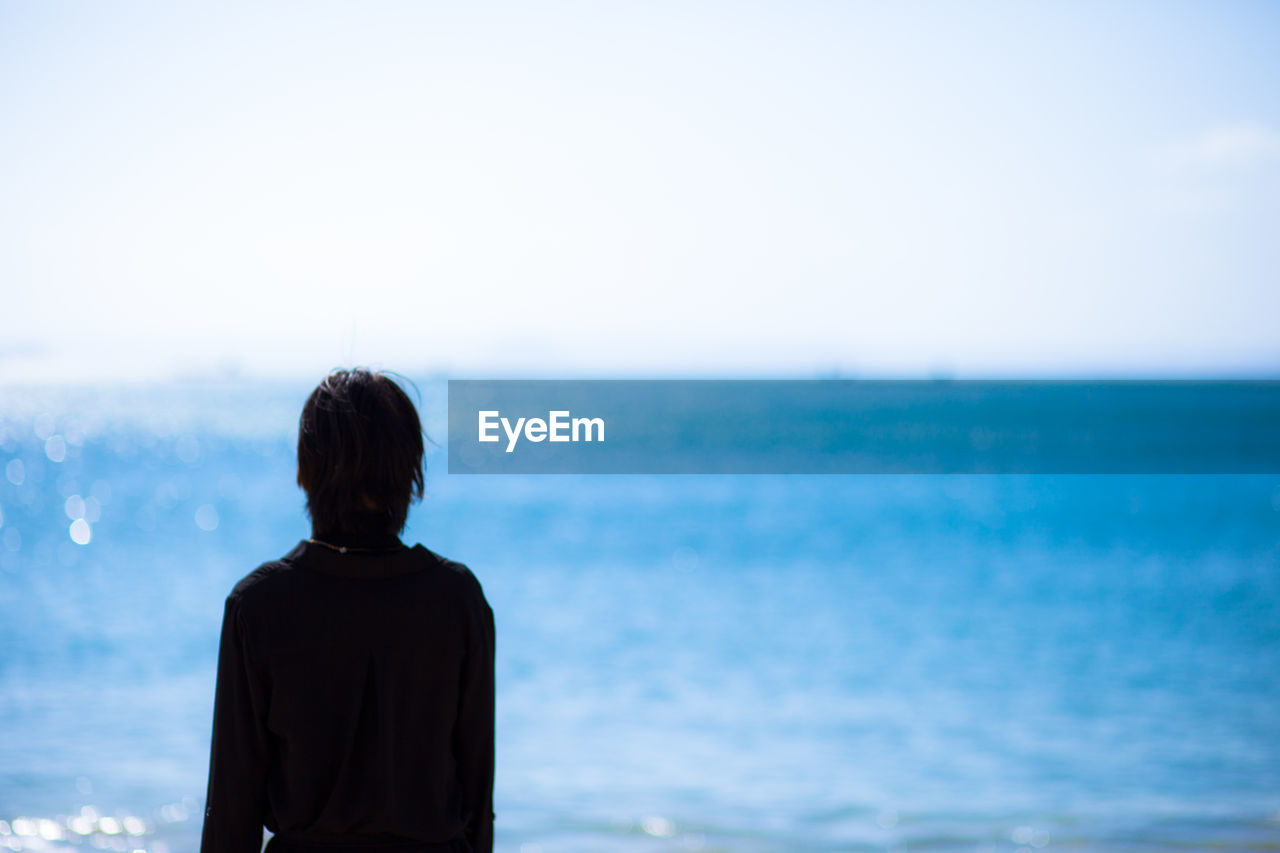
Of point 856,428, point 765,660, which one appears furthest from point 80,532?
point 856,428

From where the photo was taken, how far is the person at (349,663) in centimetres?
128

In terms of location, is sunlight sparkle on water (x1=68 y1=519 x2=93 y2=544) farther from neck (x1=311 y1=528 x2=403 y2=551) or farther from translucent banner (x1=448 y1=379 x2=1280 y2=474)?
neck (x1=311 y1=528 x2=403 y2=551)

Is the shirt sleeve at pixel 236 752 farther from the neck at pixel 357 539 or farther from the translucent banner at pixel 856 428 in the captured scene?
the translucent banner at pixel 856 428

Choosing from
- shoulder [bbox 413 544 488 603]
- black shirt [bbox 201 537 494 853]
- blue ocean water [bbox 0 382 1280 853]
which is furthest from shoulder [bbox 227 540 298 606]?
blue ocean water [bbox 0 382 1280 853]

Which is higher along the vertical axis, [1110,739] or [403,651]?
[403,651]

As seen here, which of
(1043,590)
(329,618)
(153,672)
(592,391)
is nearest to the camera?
(329,618)

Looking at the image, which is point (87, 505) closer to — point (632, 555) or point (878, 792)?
A: point (632, 555)

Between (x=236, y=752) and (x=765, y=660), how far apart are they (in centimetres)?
985

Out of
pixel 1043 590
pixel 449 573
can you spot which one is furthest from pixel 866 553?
pixel 449 573

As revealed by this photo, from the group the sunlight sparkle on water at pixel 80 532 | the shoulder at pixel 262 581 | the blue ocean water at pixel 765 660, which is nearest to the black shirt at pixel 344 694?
the shoulder at pixel 262 581

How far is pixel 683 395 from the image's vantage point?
148 ft

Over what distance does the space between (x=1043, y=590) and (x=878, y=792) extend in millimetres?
9275

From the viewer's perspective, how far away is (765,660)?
35.5 ft

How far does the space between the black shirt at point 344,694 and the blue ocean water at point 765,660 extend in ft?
12.7
